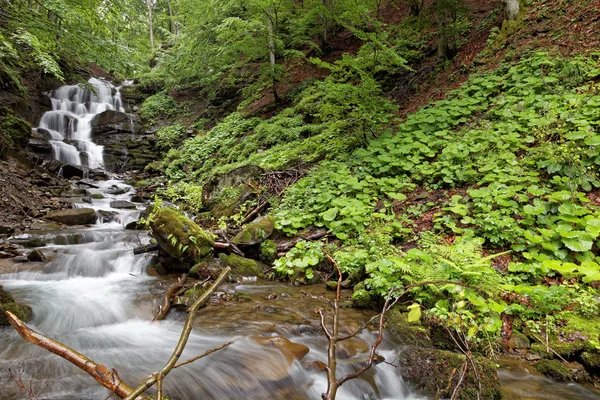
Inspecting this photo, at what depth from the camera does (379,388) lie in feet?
10.1

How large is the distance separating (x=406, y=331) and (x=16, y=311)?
14.8ft

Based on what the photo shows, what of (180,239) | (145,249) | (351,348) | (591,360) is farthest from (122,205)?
(591,360)

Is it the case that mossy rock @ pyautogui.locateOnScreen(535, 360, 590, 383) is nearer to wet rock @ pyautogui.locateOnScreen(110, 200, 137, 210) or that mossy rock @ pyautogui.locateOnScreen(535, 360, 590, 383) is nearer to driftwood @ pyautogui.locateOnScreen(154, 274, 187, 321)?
driftwood @ pyautogui.locateOnScreen(154, 274, 187, 321)

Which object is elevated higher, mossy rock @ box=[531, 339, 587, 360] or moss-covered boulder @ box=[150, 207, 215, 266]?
moss-covered boulder @ box=[150, 207, 215, 266]

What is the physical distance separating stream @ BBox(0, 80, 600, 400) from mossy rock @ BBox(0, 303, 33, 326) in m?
0.12

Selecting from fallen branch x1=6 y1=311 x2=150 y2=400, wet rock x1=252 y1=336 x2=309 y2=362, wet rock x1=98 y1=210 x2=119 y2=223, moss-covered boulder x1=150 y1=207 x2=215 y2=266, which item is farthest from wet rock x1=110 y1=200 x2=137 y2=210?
fallen branch x1=6 y1=311 x2=150 y2=400

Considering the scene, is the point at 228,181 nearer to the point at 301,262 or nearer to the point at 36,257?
the point at 301,262

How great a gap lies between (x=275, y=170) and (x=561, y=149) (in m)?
5.75

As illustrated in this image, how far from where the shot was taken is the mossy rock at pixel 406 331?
3.54 metres

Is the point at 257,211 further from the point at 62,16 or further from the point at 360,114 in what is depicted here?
the point at 62,16

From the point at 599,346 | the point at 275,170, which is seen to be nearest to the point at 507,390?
the point at 599,346

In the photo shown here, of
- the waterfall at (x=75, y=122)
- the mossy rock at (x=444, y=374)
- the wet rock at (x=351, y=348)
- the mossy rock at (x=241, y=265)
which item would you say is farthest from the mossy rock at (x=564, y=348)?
the waterfall at (x=75, y=122)

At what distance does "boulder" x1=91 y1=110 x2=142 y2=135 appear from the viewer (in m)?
16.9

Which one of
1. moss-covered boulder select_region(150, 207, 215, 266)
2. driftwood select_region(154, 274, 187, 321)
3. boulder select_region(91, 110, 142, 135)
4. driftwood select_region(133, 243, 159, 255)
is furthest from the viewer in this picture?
boulder select_region(91, 110, 142, 135)
